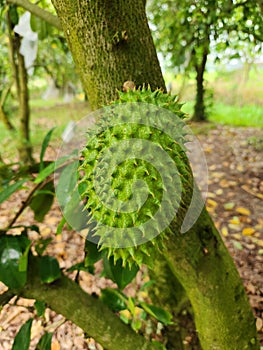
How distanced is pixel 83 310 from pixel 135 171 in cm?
63

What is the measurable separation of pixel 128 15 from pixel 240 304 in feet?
3.08

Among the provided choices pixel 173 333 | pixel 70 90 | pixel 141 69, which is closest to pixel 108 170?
pixel 141 69

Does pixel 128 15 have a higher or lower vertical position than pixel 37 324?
higher

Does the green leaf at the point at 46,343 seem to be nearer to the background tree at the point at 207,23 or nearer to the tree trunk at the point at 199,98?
the background tree at the point at 207,23

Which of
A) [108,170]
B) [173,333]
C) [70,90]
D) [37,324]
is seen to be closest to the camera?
[108,170]

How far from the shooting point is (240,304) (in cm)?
110

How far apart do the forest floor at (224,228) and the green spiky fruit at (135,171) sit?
64 cm

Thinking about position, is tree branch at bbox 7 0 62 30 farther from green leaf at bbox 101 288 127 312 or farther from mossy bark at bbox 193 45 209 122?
mossy bark at bbox 193 45 209 122

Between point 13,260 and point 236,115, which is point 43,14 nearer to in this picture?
point 13,260

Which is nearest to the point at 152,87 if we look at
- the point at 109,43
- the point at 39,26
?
the point at 109,43

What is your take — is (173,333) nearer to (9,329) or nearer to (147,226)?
(9,329)

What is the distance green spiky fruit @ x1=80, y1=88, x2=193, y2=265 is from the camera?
2.29 feet

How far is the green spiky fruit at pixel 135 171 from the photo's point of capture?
70 cm

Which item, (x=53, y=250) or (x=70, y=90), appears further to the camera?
(x=70, y=90)
